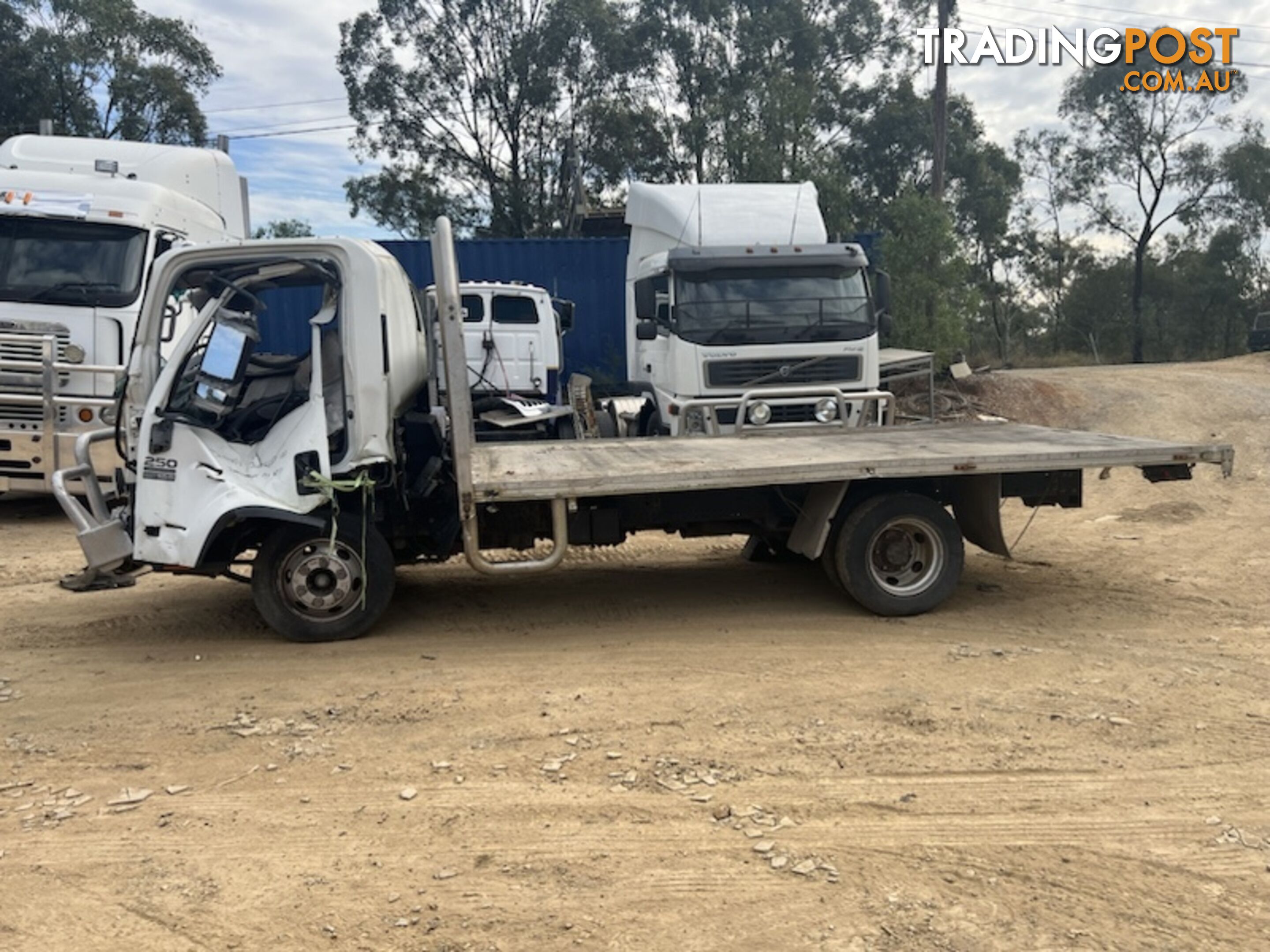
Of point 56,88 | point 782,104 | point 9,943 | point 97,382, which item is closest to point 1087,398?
point 782,104

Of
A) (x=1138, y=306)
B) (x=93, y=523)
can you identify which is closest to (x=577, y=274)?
(x=93, y=523)

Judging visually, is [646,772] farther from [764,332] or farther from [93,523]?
[764,332]

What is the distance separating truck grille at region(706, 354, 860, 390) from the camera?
903cm

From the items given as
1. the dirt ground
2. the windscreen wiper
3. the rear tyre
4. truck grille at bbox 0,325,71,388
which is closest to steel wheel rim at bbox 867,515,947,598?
the rear tyre

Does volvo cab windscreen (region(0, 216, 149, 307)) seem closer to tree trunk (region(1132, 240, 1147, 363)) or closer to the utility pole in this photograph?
the utility pole

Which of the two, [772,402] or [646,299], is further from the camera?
[646,299]

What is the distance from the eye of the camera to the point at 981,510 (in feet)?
21.1

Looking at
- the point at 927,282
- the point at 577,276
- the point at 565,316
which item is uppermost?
the point at 577,276

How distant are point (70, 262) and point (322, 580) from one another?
20.6ft

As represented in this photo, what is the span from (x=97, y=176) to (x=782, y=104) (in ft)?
53.9

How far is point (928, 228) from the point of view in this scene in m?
17.2

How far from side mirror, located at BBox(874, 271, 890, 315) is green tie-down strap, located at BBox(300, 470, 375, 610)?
5.66 meters

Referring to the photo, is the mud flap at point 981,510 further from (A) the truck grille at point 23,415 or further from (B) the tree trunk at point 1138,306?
(B) the tree trunk at point 1138,306

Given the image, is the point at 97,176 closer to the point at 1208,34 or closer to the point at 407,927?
the point at 407,927
